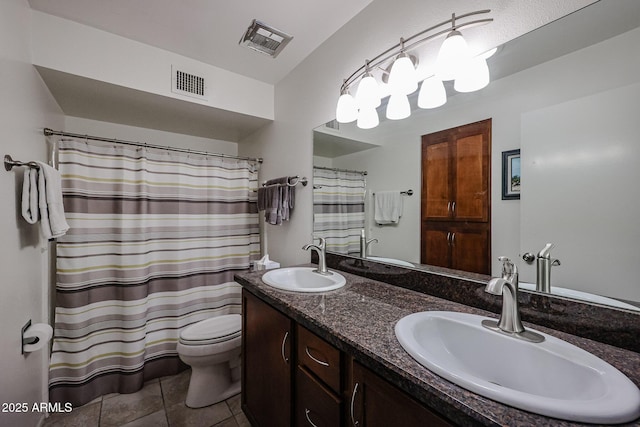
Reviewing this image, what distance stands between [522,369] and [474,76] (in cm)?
105

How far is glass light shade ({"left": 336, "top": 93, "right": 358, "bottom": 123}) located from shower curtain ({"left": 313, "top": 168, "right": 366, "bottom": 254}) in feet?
1.10

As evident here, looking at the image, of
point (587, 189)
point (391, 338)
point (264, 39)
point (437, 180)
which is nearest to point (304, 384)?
point (391, 338)

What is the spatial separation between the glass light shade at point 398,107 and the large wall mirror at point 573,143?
A: 0.61ft

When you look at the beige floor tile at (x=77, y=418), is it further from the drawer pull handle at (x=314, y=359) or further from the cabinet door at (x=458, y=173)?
the cabinet door at (x=458, y=173)

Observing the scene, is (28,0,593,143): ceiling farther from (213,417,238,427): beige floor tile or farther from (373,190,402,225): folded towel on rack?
(213,417,238,427): beige floor tile

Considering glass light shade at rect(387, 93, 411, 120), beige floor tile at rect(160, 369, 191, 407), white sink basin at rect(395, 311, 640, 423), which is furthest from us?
beige floor tile at rect(160, 369, 191, 407)

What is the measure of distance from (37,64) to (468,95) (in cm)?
226

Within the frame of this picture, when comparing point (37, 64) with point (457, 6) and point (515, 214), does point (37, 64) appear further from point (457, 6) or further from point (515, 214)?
point (515, 214)

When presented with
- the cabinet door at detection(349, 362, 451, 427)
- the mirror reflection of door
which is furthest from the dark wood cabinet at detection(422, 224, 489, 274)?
the cabinet door at detection(349, 362, 451, 427)

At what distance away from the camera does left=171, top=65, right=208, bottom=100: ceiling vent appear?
1860 mm

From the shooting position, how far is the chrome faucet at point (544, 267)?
88 centimetres

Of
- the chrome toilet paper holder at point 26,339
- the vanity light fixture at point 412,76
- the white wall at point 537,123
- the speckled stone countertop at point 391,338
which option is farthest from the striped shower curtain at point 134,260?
the white wall at point 537,123

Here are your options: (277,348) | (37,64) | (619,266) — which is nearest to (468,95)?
(619,266)

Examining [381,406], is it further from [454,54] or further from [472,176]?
[454,54]
